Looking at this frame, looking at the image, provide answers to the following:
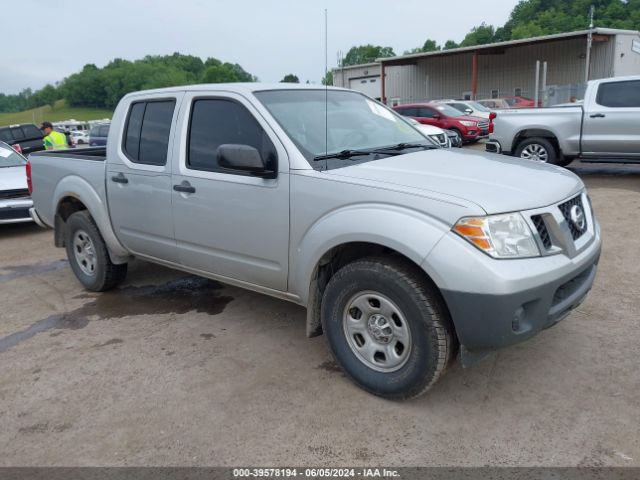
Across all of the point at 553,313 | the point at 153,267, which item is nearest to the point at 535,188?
the point at 553,313

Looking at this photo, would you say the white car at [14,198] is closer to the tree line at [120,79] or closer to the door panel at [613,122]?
the door panel at [613,122]

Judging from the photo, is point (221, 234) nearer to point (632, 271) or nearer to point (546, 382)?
point (546, 382)

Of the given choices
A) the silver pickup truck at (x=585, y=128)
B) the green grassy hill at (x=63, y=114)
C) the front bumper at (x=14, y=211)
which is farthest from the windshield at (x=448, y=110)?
the green grassy hill at (x=63, y=114)

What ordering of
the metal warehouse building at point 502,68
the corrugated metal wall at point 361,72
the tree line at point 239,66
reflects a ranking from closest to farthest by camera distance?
the metal warehouse building at point 502,68
the corrugated metal wall at point 361,72
the tree line at point 239,66

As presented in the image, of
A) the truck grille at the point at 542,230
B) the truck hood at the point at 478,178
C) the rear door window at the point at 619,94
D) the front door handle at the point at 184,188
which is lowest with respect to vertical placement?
the truck grille at the point at 542,230

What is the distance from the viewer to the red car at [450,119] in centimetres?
1756

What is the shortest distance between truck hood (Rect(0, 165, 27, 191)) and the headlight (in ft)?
25.6

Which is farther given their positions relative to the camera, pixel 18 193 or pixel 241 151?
pixel 18 193

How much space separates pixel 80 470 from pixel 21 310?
2858 millimetres

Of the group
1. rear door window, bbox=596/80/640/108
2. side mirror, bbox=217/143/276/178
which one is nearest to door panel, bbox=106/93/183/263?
side mirror, bbox=217/143/276/178

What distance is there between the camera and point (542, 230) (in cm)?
293

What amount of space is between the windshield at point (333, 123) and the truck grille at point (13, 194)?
20.3 ft

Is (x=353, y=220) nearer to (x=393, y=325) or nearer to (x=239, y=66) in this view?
(x=393, y=325)

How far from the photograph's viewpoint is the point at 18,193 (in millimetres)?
8445
